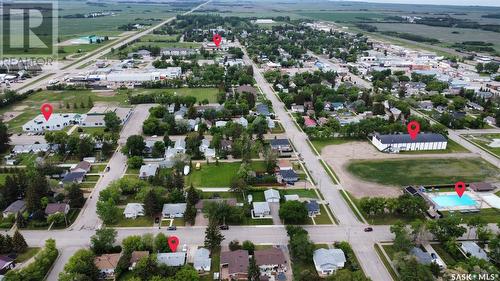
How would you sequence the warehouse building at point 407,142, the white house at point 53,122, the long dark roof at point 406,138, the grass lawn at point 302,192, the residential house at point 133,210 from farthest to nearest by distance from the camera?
the white house at point 53,122 < the long dark roof at point 406,138 < the warehouse building at point 407,142 < the grass lawn at point 302,192 < the residential house at point 133,210

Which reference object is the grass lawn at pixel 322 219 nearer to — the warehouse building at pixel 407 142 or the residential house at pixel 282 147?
the residential house at pixel 282 147

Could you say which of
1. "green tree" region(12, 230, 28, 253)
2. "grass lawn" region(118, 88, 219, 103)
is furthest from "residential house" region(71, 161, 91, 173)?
"grass lawn" region(118, 88, 219, 103)

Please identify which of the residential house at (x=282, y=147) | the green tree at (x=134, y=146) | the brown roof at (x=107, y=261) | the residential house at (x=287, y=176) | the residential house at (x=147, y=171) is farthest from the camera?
the residential house at (x=282, y=147)

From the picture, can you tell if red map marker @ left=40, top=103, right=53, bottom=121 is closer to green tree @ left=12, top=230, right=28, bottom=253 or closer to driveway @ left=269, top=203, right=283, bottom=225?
green tree @ left=12, top=230, right=28, bottom=253

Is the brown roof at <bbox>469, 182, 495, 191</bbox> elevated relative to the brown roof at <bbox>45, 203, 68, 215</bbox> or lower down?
elevated

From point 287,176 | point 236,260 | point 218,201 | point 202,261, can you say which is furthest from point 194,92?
point 236,260

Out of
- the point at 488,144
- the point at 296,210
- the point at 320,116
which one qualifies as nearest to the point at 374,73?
the point at 320,116

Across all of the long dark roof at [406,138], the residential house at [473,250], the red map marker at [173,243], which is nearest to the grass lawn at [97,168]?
the red map marker at [173,243]
